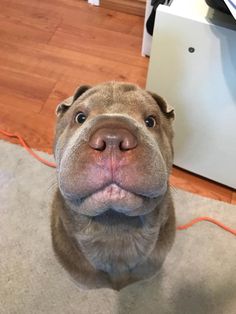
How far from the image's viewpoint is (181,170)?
60.7 inches

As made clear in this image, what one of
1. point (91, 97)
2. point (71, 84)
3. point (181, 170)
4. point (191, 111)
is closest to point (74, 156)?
point (91, 97)

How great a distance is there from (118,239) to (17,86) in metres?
1.09

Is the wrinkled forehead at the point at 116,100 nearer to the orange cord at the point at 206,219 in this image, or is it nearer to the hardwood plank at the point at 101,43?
the orange cord at the point at 206,219

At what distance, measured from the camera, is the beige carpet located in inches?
49.4

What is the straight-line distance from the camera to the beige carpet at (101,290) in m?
1.26

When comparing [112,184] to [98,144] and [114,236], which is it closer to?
[98,144]

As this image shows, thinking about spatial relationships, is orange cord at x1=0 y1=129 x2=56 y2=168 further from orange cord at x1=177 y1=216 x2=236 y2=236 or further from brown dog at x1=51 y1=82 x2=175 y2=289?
orange cord at x1=177 y1=216 x2=236 y2=236

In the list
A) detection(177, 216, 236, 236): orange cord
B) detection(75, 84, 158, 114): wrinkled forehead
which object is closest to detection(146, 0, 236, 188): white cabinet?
detection(177, 216, 236, 236): orange cord

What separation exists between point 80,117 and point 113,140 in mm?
218

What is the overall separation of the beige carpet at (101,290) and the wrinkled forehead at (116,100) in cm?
64

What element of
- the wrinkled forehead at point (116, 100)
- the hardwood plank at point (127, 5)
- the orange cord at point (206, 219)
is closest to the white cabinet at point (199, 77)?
the orange cord at point (206, 219)

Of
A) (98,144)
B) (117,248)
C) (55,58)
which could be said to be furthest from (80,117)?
(55,58)

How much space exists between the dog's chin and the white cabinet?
0.52 m

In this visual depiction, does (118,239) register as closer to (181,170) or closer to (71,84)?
(181,170)
